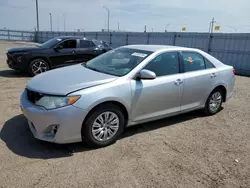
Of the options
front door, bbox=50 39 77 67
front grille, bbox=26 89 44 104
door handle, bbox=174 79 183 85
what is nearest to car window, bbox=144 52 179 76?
door handle, bbox=174 79 183 85

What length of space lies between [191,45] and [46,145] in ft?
44.1

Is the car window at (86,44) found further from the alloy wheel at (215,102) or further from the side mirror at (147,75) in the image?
the side mirror at (147,75)

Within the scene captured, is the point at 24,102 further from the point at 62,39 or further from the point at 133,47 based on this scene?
the point at 62,39

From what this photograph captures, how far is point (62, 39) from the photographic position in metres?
9.01

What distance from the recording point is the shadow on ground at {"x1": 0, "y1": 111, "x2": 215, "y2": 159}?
3308 millimetres

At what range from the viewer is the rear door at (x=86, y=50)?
916cm

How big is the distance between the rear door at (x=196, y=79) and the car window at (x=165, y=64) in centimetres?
22

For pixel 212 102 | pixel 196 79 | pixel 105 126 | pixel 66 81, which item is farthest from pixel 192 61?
pixel 66 81

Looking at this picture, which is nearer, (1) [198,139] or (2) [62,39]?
(1) [198,139]

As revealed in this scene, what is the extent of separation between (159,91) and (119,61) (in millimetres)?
956

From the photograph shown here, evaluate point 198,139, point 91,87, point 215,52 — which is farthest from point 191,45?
point 91,87

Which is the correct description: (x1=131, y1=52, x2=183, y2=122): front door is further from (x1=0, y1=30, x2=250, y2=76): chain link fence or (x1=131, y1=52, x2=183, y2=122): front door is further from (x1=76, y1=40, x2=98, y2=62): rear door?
(x1=0, y1=30, x2=250, y2=76): chain link fence

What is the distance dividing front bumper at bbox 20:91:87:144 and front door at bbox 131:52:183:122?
99 cm

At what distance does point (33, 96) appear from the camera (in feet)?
11.3
